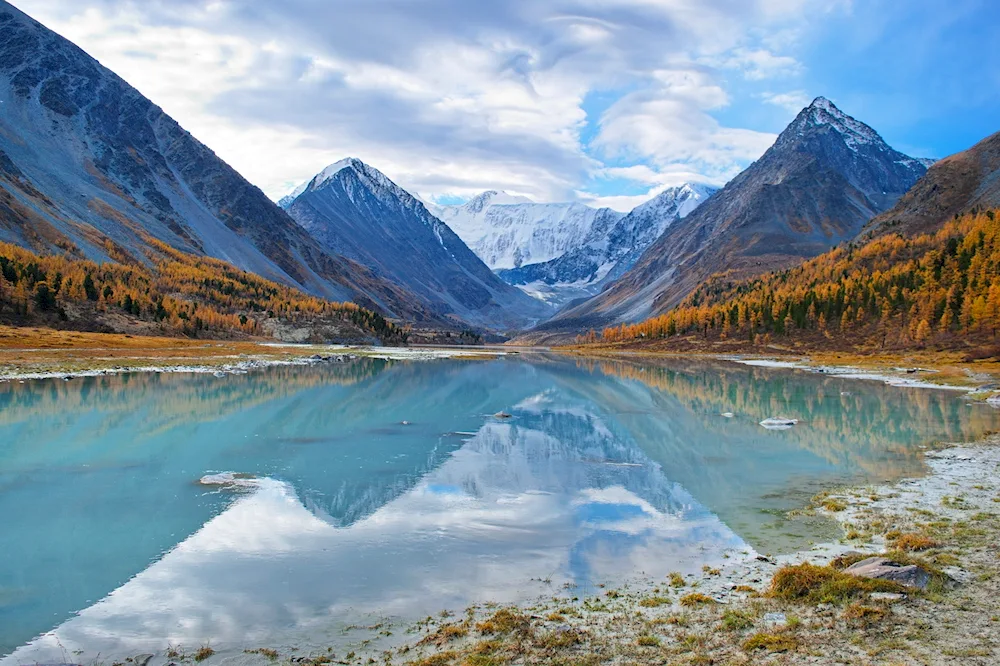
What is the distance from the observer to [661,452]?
1356 inches

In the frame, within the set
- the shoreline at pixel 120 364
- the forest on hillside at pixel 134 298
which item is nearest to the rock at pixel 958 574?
the shoreline at pixel 120 364

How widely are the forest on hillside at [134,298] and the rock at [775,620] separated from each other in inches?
4890

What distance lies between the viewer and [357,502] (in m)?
22.4

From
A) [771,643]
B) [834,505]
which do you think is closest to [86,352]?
[834,505]

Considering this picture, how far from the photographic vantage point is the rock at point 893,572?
12.9 meters

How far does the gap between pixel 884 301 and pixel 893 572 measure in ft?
420

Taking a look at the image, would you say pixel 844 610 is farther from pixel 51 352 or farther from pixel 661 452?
pixel 51 352

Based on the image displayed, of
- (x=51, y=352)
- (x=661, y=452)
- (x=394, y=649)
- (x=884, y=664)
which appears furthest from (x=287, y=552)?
(x=51, y=352)

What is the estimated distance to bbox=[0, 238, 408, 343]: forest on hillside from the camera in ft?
365

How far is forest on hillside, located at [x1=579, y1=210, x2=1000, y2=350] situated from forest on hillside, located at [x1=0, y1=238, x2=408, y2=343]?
382 ft

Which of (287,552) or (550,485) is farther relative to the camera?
(550,485)

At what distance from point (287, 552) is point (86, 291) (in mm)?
129787

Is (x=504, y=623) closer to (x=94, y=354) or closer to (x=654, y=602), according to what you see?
(x=654, y=602)

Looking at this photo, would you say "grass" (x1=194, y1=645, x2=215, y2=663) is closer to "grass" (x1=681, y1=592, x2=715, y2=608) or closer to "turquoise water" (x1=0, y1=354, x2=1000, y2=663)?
"turquoise water" (x1=0, y1=354, x2=1000, y2=663)
